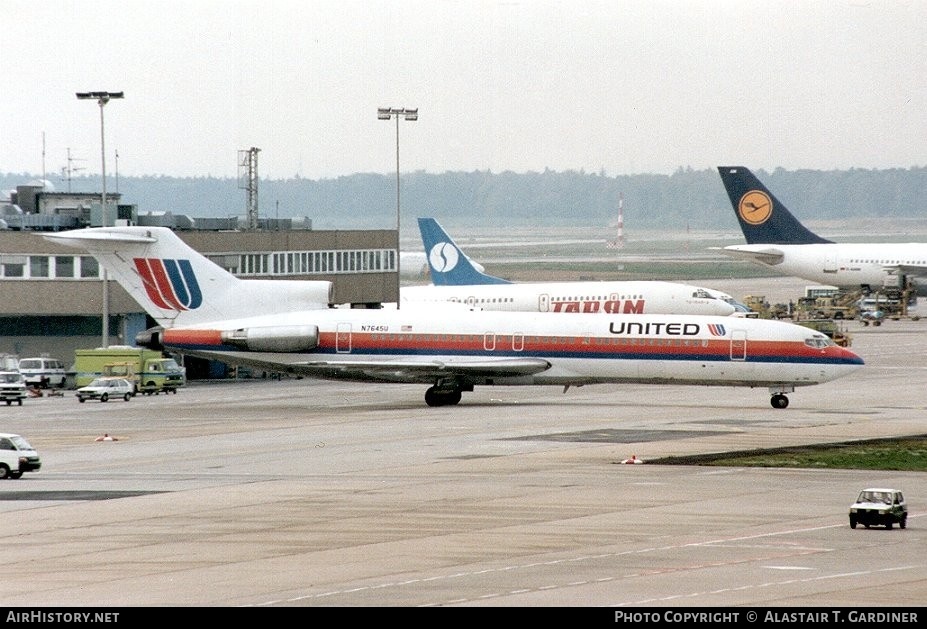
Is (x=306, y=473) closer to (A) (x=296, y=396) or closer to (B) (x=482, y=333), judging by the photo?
(B) (x=482, y=333)

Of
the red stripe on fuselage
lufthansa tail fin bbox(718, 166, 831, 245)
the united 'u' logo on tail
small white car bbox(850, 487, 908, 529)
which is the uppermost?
lufthansa tail fin bbox(718, 166, 831, 245)

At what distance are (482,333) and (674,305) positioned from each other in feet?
114

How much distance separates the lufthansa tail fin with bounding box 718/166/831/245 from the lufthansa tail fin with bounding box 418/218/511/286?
2520 centimetres

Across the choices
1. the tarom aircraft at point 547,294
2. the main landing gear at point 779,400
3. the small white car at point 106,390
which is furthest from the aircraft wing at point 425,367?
the tarom aircraft at point 547,294

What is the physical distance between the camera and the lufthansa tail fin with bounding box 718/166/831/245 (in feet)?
395

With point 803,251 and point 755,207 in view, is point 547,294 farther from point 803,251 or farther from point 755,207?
point 755,207

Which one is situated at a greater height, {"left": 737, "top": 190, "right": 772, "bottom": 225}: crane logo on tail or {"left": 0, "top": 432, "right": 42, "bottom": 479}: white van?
{"left": 737, "top": 190, "right": 772, "bottom": 225}: crane logo on tail

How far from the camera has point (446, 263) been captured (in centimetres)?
10725

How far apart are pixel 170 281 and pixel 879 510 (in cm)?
3864

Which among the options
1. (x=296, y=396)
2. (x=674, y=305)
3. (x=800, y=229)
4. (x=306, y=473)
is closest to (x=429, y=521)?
(x=306, y=473)

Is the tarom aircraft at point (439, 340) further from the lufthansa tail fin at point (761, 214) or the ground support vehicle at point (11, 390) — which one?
the lufthansa tail fin at point (761, 214)

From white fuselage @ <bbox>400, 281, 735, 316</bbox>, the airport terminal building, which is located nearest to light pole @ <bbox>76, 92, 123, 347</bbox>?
the airport terminal building

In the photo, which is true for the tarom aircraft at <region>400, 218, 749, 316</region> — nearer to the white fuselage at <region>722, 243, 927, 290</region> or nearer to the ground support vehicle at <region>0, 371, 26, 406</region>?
the white fuselage at <region>722, 243, 927, 290</region>

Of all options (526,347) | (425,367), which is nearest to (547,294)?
(526,347)
